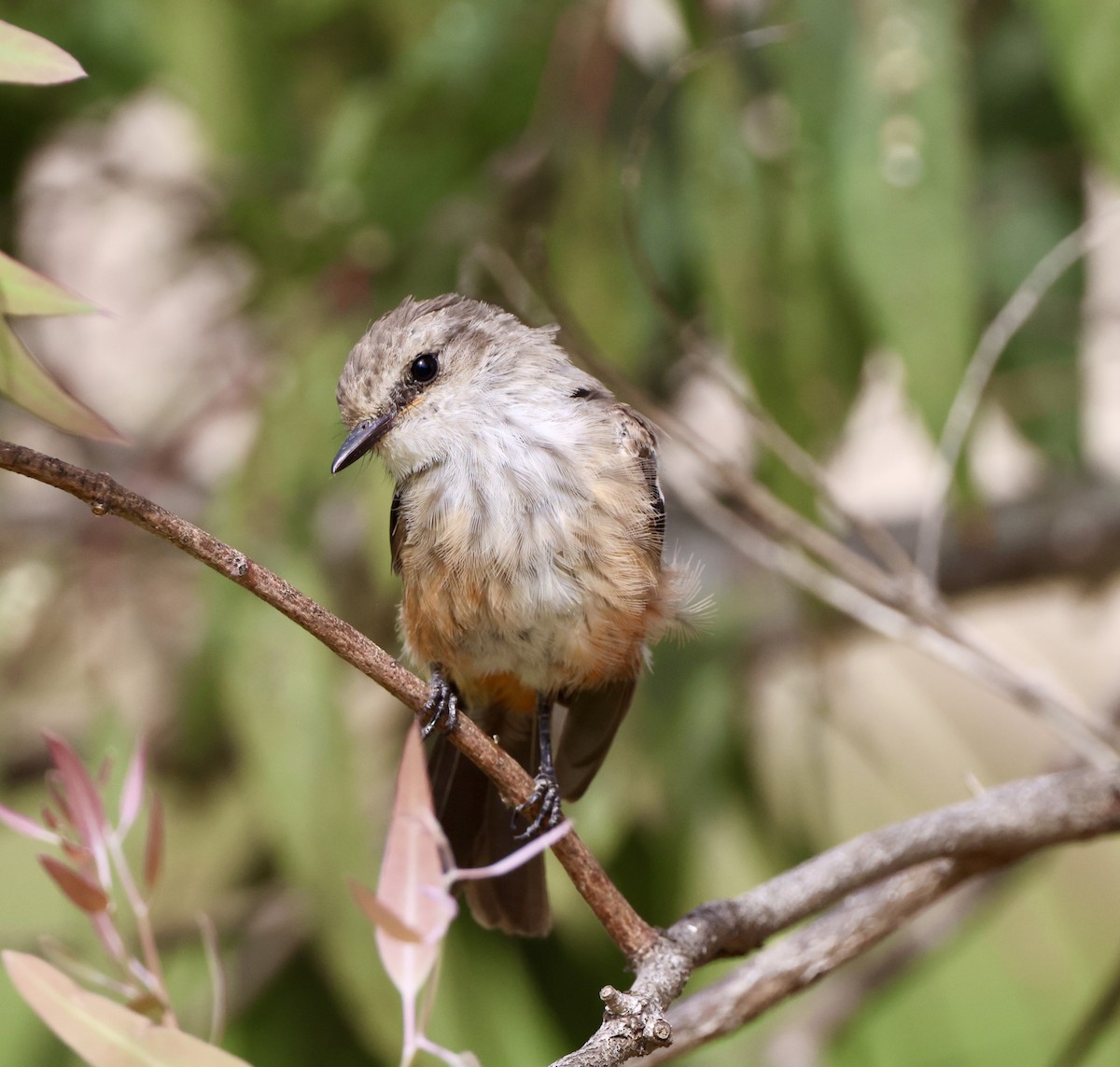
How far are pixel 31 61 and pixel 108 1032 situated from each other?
66 centimetres

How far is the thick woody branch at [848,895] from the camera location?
1345 millimetres

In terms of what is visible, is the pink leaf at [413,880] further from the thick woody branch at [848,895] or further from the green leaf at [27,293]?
the green leaf at [27,293]

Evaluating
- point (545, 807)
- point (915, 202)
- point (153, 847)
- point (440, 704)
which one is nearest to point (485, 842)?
point (545, 807)

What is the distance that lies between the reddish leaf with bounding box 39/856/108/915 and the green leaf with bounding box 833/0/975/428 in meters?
1.31

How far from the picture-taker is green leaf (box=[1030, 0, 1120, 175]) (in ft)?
6.09

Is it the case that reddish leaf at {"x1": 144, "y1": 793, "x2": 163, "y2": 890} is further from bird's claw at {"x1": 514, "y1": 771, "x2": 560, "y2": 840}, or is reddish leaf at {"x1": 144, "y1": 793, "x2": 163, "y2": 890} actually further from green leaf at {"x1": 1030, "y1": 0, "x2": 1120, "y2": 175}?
green leaf at {"x1": 1030, "y1": 0, "x2": 1120, "y2": 175}

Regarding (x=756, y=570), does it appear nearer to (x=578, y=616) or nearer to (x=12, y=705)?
(x=578, y=616)

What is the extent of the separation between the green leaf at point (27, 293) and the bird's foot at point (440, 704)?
26.1 inches

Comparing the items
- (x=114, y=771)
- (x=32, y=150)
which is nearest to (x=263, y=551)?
(x=114, y=771)

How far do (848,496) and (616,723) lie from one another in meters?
1.89

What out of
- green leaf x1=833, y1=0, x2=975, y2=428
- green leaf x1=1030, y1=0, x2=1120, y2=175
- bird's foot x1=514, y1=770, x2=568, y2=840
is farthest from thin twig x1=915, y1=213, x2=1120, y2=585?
bird's foot x1=514, y1=770, x2=568, y2=840

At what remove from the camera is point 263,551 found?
2236mm

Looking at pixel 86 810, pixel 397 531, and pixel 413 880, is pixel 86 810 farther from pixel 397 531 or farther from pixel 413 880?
pixel 397 531

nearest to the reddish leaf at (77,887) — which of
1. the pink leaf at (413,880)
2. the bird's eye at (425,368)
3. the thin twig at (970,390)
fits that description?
the pink leaf at (413,880)
